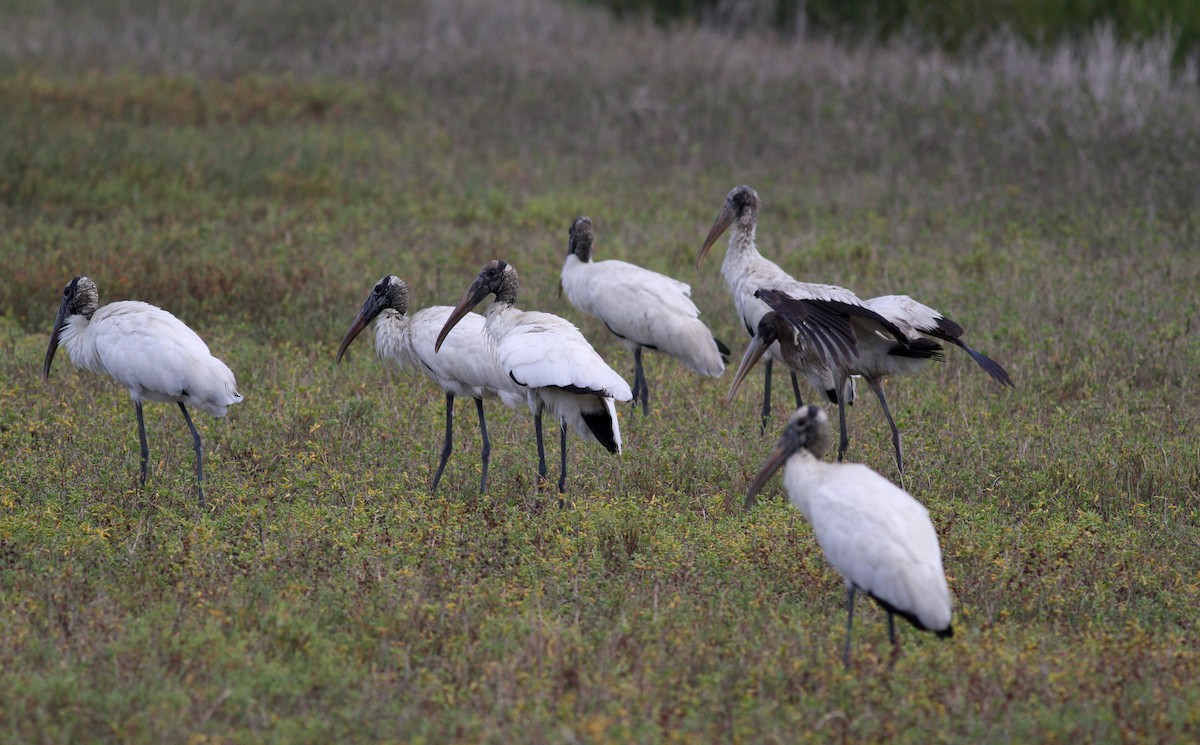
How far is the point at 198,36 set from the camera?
18828 mm

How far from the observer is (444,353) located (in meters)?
6.89

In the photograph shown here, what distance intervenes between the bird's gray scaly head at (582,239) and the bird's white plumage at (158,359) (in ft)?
10.2

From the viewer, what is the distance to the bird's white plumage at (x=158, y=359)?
629cm

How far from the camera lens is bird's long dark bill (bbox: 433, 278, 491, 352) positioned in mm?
6668

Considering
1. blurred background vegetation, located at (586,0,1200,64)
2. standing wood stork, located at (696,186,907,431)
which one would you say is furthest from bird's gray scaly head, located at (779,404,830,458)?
blurred background vegetation, located at (586,0,1200,64)

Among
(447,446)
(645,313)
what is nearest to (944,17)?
(645,313)

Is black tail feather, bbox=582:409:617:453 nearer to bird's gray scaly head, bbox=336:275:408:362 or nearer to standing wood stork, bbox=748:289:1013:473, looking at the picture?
standing wood stork, bbox=748:289:1013:473

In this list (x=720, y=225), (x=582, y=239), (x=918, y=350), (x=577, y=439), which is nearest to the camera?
(x=918, y=350)

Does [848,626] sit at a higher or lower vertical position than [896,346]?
lower

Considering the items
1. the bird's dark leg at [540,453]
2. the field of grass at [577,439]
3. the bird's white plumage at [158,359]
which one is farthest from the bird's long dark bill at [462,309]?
the bird's white plumage at [158,359]

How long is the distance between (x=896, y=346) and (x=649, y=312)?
6.08 feet

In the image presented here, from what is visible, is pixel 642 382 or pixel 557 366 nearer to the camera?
pixel 557 366

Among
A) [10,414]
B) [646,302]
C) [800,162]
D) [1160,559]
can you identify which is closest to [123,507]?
[10,414]

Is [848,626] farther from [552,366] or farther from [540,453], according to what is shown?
[540,453]
